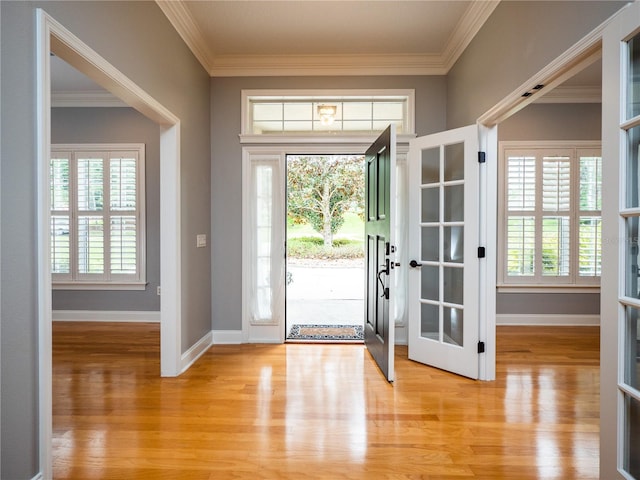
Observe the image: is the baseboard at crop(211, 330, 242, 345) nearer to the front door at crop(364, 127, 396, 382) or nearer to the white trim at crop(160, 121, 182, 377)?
the white trim at crop(160, 121, 182, 377)

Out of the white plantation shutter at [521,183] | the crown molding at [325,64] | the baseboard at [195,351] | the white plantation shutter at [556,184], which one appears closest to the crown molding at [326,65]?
the crown molding at [325,64]

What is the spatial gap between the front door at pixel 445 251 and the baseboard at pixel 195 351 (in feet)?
6.87

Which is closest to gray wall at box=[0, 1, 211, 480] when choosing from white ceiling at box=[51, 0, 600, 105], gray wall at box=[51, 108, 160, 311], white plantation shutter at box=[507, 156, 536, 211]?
white ceiling at box=[51, 0, 600, 105]

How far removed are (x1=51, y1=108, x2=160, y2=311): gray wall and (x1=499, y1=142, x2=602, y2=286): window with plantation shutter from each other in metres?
4.61

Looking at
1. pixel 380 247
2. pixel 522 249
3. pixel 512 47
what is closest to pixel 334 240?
pixel 522 249

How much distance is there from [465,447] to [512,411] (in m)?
0.67

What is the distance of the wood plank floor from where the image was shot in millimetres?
2008

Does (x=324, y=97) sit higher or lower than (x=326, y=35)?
lower

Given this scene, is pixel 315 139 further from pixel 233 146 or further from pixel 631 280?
pixel 631 280

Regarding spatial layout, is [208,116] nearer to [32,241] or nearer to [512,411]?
[32,241]

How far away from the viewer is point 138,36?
2.58m

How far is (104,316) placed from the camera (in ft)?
16.8

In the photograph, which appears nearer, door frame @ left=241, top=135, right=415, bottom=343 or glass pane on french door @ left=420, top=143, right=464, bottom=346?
glass pane on french door @ left=420, top=143, right=464, bottom=346

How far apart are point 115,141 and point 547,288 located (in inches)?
238
